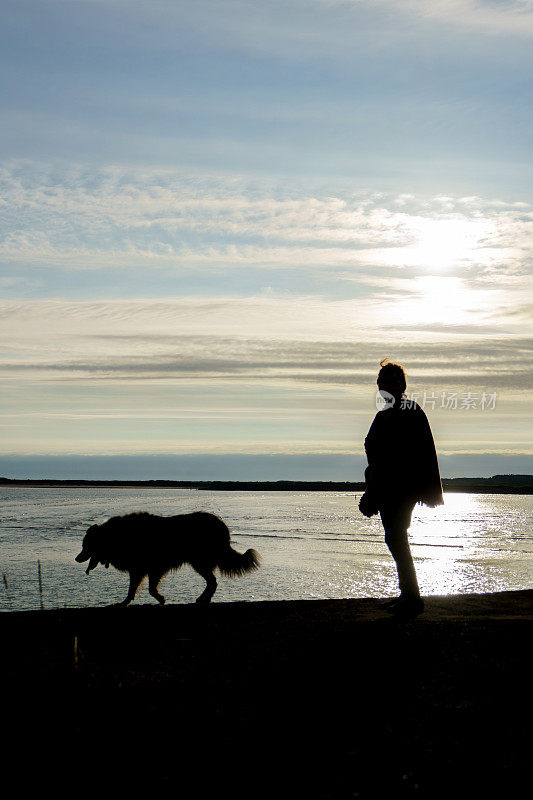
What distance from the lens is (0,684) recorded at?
15.5ft

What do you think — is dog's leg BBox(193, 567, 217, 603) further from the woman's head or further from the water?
the woman's head

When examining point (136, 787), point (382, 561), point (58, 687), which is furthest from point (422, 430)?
point (382, 561)

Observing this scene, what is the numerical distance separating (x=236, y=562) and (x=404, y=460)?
14.6ft

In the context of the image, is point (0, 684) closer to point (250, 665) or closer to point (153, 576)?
point (250, 665)

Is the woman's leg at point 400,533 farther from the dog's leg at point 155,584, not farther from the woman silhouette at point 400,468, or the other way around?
the dog's leg at point 155,584

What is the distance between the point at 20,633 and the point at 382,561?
18.2 meters

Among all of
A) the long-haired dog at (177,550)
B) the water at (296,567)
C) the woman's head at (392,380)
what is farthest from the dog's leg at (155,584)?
the woman's head at (392,380)

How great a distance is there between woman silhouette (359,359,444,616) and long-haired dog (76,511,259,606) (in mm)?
3879

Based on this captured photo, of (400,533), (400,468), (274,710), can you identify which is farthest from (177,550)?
(274,710)

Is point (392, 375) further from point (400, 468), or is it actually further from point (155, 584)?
point (155, 584)

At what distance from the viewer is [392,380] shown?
7445mm

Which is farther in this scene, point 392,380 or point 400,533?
point 392,380

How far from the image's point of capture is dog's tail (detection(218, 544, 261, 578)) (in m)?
10.8

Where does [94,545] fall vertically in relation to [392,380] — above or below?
below
